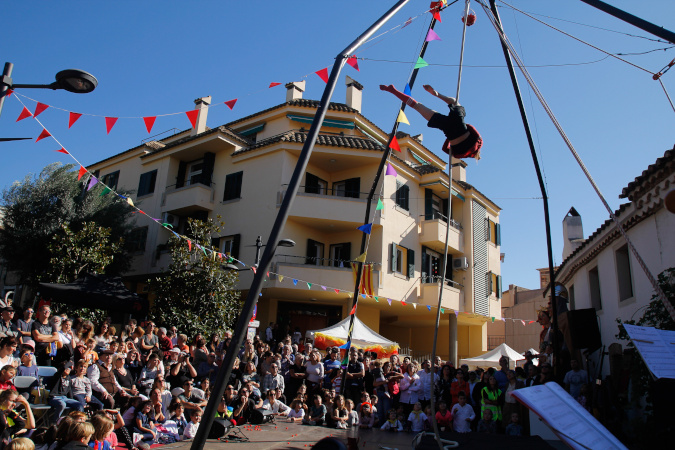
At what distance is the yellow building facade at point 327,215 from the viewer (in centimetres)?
2152

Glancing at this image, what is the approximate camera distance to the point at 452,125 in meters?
6.69

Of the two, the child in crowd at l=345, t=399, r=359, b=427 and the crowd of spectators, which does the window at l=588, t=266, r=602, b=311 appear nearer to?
the crowd of spectators

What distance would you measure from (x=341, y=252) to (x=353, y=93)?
806 cm

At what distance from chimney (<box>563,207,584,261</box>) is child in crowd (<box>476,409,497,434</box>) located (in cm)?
990

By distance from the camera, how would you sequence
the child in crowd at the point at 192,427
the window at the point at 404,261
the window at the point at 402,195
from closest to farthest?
the child in crowd at the point at 192,427, the window at the point at 404,261, the window at the point at 402,195

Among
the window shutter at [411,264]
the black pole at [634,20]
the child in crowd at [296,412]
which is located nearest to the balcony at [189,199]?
the window shutter at [411,264]

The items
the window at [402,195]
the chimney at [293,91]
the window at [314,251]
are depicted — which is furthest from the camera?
the chimney at [293,91]

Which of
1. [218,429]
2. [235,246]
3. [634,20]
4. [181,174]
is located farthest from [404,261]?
[634,20]

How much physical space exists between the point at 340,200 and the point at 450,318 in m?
8.18

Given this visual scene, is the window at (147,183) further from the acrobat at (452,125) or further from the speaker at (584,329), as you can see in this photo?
the acrobat at (452,125)

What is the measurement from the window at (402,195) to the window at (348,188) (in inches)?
70.4

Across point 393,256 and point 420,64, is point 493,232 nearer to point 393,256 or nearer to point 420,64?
point 393,256

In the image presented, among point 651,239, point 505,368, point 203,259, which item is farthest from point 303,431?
point 203,259

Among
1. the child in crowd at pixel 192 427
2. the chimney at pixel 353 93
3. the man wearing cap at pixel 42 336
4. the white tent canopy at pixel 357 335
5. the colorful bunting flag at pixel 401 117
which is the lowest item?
the child in crowd at pixel 192 427
